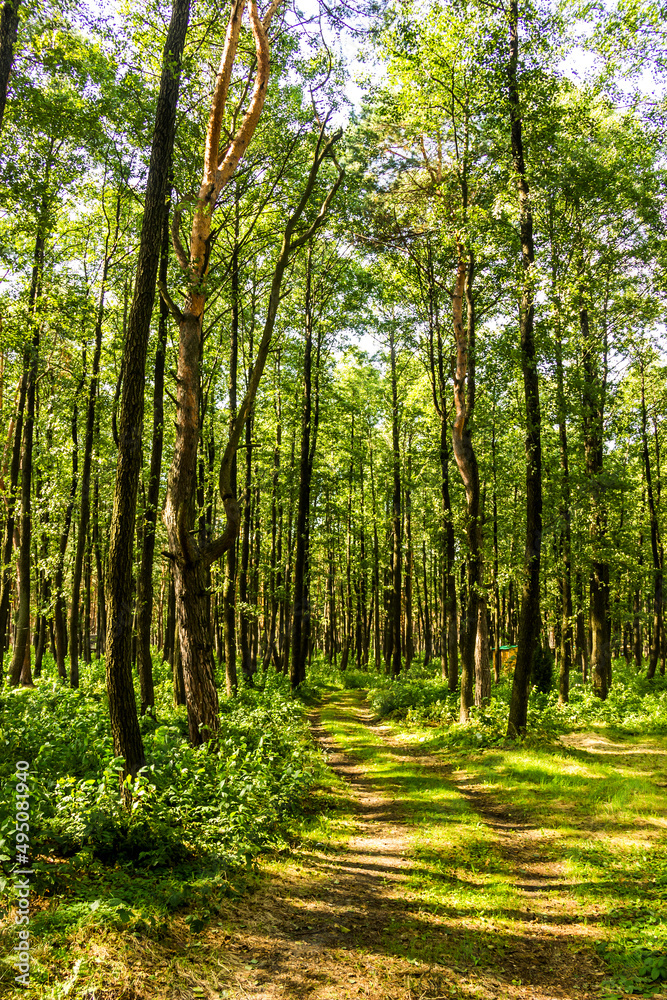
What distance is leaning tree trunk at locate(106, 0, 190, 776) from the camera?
19.8 feet

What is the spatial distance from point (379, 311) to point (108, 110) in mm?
13844

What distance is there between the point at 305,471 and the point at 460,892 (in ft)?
48.2

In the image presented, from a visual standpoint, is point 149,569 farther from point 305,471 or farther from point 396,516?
point 396,516

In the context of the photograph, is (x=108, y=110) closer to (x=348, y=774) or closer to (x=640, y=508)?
(x=348, y=774)

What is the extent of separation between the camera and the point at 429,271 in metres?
16.0

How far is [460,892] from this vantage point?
5730mm

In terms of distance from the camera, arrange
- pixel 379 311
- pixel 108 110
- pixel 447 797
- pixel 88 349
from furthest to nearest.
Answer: pixel 379 311 < pixel 88 349 < pixel 108 110 < pixel 447 797

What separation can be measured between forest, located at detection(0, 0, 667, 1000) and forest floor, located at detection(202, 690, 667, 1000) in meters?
0.05

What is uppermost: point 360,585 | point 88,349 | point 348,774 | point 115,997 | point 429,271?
point 429,271

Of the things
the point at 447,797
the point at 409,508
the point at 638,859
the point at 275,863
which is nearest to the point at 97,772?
the point at 275,863

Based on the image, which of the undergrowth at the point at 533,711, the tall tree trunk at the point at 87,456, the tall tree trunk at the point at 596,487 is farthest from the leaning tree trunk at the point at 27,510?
the tall tree trunk at the point at 596,487

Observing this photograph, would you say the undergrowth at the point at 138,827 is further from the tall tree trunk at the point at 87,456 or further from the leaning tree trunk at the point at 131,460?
the tall tree trunk at the point at 87,456

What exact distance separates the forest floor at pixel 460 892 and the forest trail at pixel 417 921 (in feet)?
0.05

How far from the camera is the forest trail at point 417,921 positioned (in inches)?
166
